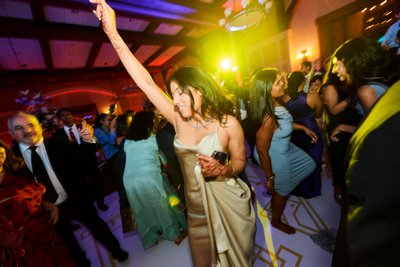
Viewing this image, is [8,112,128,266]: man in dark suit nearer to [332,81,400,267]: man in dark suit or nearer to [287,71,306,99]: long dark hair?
[332,81,400,267]: man in dark suit

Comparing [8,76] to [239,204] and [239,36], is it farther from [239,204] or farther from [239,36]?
[239,204]

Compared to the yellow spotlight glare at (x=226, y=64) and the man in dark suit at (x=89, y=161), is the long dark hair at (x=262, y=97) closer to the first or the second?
the man in dark suit at (x=89, y=161)

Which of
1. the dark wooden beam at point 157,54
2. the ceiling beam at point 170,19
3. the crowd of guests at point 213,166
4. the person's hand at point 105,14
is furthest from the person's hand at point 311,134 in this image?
the dark wooden beam at point 157,54

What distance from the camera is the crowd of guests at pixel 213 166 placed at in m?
0.48

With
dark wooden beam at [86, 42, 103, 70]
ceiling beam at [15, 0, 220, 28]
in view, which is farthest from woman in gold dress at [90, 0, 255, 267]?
dark wooden beam at [86, 42, 103, 70]

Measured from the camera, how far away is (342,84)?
7.51ft

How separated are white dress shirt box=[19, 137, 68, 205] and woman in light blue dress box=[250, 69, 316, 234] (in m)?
2.29

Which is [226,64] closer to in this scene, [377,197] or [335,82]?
[335,82]

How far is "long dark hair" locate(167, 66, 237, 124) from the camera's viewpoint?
1.33 m

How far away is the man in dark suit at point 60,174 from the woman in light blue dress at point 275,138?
6.87ft

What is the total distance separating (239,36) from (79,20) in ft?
24.5

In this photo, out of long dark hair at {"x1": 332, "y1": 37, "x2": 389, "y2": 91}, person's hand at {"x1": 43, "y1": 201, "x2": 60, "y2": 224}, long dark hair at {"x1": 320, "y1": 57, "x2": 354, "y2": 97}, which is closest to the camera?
long dark hair at {"x1": 332, "y1": 37, "x2": 389, "y2": 91}

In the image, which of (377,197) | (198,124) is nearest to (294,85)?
(198,124)

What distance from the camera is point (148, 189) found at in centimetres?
248
